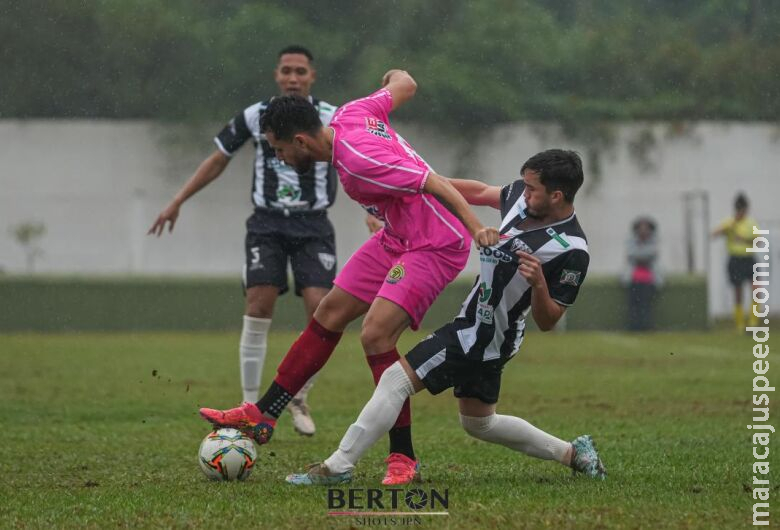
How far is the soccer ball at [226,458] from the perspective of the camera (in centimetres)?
580

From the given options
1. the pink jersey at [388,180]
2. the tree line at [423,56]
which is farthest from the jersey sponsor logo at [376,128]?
the tree line at [423,56]

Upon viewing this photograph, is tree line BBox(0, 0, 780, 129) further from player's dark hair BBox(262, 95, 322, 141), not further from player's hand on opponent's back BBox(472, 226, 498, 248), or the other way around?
player's hand on opponent's back BBox(472, 226, 498, 248)

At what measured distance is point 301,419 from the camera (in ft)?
25.9

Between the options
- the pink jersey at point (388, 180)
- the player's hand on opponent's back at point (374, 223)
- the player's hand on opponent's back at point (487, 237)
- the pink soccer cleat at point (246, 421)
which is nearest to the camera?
the player's hand on opponent's back at point (487, 237)

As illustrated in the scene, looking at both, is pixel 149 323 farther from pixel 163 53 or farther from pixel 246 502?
pixel 246 502

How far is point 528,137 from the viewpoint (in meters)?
30.8

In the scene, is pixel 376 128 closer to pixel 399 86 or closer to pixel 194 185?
pixel 399 86

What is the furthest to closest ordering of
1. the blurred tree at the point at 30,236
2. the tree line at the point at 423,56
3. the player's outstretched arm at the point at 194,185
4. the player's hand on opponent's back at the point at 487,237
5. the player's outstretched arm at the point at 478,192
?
the tree line at the point at 423,56
the blurred tree at the point at 30,236
the player's outstretched arm at the point at 194,185
the player's outstretched arm at the point at 478,192
the player's hand on opponent's back at the point at 487,237

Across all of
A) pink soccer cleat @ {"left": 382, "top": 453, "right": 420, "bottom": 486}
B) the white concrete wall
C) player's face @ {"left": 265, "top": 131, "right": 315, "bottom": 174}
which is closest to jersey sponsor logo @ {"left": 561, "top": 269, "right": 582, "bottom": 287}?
pink soccer cleat @ {"left": 382, "top": 453, "right": 420, "bottom": 486}

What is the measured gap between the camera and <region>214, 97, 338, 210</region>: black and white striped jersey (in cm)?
829

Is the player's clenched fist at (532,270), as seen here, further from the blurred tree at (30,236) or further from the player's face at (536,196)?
the blurred tree at (30,236)

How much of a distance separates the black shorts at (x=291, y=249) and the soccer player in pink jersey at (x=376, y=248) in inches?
77.0

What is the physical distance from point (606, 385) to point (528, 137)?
64.9 ft

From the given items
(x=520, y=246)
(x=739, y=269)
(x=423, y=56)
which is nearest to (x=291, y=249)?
(x=520, y=246)
